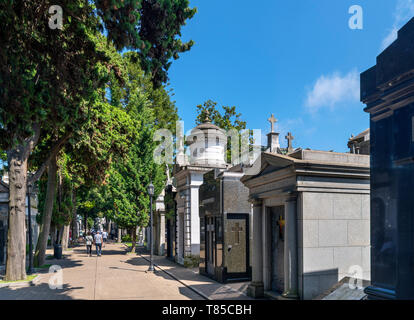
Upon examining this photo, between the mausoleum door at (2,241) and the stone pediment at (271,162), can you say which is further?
the mausoleum door at (2,241)

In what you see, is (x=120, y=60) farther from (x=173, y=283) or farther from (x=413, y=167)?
(x=413, y=167)

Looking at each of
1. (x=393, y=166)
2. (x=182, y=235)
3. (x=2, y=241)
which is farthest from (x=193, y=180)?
(x=393, y=166)

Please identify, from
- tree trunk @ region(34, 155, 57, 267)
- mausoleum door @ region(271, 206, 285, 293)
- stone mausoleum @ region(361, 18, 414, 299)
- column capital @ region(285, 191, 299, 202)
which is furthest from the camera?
tree trunk @ region(34, 155, 57, 267)

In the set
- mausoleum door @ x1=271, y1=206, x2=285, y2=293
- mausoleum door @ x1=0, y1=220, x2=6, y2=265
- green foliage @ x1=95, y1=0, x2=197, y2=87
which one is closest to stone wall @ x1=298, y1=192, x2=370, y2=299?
mausoleum door @ x1=271, y1=206, x2=285, y2=293

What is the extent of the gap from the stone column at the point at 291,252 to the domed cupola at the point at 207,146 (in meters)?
11.1

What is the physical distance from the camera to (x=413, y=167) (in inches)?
209

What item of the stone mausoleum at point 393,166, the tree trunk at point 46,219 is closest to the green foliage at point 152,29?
the stone mausoleum at point 393,166

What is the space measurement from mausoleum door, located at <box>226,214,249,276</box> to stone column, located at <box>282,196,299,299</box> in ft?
15.8

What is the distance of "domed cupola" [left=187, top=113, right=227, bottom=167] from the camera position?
1981 cm

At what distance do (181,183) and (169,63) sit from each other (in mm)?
12170

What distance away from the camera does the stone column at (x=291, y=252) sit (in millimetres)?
8359

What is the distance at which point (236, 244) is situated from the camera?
13.3 metres

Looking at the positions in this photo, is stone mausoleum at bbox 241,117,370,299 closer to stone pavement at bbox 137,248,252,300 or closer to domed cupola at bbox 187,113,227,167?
stone pavement at bbox 137,248,252,300

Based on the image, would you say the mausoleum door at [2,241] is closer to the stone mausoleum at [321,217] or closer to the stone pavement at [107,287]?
the stone pavement at [107,287]
